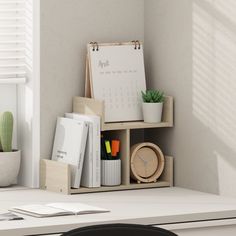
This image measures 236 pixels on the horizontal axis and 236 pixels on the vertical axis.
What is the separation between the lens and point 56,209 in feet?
8.56

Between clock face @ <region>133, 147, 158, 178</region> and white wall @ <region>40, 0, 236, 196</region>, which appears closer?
white wall @ <region>40, 0, 236, 196</region>

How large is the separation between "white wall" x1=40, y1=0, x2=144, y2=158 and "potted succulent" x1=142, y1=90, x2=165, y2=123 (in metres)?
0.27

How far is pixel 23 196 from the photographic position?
2.95 metres

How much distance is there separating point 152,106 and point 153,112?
3cm

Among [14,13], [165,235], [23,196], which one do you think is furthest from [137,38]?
[165,235]

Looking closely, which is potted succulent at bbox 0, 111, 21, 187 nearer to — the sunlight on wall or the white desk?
the white desk

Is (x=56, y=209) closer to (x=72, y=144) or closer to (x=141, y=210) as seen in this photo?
(x=141, y=210)

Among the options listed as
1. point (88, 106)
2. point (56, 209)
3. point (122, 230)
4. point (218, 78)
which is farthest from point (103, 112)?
point (122, 230)

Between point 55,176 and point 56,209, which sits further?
point 55,176

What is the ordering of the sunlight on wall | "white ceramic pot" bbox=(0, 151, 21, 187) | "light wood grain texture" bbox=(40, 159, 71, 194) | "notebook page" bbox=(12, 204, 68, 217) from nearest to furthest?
1. "notebook page" bbox=(12, 204, 68, 217)
2. the sunlight on wall
3. "light wood grain texture" bbox=(40, 159, 71, 194)
4. "white ceramic pot" bbox=(0, 151, 21, 187)

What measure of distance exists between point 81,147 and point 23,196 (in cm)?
29

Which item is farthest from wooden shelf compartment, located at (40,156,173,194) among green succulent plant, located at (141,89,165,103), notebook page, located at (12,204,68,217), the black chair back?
the black chair back

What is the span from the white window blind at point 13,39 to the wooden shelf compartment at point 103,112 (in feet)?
0.85

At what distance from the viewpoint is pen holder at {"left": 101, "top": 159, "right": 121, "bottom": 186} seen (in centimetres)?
309
